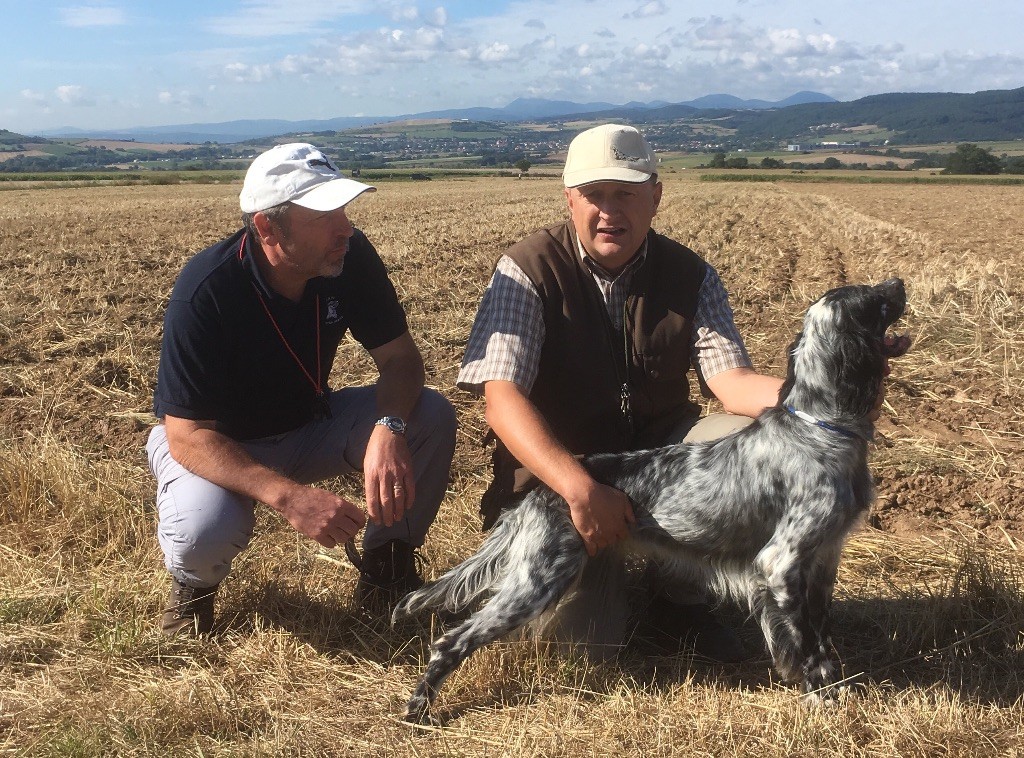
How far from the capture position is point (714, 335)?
3881 mm

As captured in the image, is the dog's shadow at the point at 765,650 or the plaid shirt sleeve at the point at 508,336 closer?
the dog's shadow at the point at 765,650

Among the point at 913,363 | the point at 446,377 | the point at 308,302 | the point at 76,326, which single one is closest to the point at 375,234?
the point at 76,326

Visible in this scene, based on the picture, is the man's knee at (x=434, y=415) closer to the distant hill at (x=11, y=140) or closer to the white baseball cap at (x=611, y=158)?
the white baseball cap at (x=611, y=158)

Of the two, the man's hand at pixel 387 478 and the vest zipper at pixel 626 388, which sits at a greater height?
the vest zipper at pixel 626 388

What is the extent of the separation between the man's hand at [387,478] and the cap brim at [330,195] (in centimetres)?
91

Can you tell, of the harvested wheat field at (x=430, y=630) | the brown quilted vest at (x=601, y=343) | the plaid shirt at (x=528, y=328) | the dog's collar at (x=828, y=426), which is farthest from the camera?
the brown quilted vest at (x=601, y=343)

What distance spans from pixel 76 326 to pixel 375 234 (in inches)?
405

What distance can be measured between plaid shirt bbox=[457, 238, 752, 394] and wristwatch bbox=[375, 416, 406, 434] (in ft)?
0.97

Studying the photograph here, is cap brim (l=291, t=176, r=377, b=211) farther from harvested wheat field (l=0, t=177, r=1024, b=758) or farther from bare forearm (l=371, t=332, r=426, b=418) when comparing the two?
harvested wheat field (l=0, t=177, r=1024, b=758)

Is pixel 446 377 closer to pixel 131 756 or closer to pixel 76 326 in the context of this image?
pixel 76 326

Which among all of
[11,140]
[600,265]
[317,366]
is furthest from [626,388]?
[11,140]

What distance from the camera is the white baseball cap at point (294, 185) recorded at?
3369 mm

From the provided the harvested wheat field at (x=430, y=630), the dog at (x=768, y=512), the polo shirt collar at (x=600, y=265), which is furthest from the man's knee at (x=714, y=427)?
the harvested wheat field at (x=430, y=630)

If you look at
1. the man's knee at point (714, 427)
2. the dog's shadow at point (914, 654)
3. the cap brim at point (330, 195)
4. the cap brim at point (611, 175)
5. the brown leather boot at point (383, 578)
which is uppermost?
the cap brim at point (611, 175)
